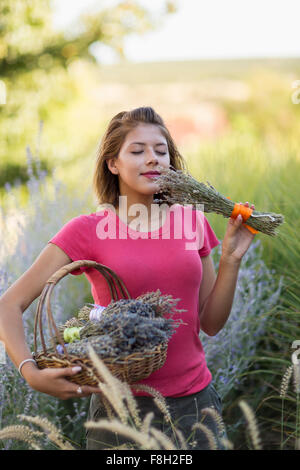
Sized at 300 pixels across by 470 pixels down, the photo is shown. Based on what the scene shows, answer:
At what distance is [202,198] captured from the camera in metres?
2.00

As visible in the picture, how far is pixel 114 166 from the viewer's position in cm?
218

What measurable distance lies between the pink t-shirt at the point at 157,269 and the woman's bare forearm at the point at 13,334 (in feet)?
0.81

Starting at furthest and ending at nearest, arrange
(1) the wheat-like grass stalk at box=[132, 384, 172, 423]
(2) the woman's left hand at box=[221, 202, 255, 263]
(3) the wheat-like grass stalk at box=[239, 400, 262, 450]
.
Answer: (2) the woman's left hand at box=[221, 202, 255, 263], (1) the wheat-like grass stalk at box=[132, 384, 172, 423], (3) the wheat-like grass stalk at box=[239, 400, 262, 450]

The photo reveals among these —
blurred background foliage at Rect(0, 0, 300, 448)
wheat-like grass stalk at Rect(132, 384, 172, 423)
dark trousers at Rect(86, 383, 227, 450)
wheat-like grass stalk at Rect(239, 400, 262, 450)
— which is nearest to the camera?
wheat-like grass stalk at Rect(239, 400, 262, 450)

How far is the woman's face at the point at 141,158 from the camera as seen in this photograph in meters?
1.99

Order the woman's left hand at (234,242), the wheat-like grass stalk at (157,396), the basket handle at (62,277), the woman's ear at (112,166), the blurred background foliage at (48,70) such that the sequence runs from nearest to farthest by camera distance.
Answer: the wheat-like grass stalk at (157,396), the basket handle at (62,277), the woman's left hand at (234,242), the woman's ear at (112,166), the blurred background foliage at (48,70)

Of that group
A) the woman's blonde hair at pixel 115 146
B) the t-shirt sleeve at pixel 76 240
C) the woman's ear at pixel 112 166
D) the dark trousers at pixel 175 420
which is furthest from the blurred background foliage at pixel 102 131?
the t-shirt sleeve at pixel 76 240

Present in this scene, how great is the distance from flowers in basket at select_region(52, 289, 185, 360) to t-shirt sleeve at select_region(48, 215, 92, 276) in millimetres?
238

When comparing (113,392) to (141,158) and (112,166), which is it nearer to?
(141,158)

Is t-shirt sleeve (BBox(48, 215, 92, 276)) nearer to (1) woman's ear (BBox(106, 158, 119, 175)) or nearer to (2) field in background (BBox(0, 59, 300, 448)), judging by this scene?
(1) woman's ear (BBox(106, 158, 119, 175))

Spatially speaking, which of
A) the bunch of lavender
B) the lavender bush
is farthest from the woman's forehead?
the lavender bush

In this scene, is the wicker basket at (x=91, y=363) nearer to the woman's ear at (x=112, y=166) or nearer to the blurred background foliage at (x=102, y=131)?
the woman's ear at (x=112, y=166)

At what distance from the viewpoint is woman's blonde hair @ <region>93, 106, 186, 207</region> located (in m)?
2.12
